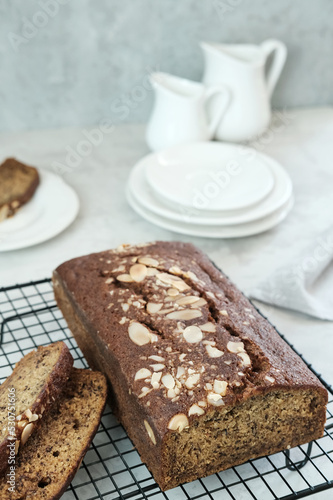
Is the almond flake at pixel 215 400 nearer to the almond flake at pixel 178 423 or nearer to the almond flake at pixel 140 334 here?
the almond flake at pixel 178 423

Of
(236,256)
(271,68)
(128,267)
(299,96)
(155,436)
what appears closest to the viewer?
(155,436)

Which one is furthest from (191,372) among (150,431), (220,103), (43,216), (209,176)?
(220,103)

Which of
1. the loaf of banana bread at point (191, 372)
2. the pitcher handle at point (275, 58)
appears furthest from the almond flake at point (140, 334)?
the pitcher handle at point (275, 58)

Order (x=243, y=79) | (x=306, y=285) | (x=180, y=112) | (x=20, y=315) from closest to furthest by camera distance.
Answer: (x=20, y=315) → (x=306, y=285) → (x=180, y=112) → (x=243, y=79)

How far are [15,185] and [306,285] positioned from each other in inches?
37.1

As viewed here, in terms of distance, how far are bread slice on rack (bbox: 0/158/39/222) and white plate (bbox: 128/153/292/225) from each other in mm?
310

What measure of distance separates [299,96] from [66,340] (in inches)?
68.8

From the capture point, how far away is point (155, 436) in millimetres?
991

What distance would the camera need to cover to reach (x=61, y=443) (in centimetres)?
105

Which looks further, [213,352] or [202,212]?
[202,212]

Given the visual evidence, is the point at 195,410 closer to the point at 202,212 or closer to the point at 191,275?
the point at 191,275

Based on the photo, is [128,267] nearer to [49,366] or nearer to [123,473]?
[49,366]

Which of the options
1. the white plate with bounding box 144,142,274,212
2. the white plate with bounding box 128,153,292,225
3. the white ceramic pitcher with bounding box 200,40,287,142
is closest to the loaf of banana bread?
the white plate with bounding box 128,153,292,225

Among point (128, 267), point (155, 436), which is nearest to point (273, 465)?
point (155, 436)
